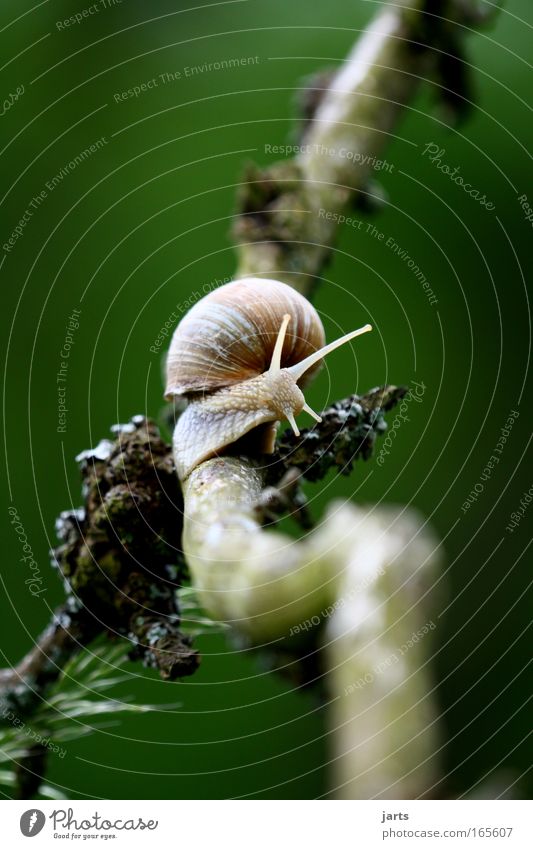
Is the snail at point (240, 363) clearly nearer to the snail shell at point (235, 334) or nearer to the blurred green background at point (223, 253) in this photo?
→ the snail shell at point (235, 334)

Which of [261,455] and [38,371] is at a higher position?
[38,371]

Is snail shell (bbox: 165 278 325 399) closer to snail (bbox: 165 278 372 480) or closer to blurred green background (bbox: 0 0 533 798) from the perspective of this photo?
snail (bbox: 165 278 372 480)

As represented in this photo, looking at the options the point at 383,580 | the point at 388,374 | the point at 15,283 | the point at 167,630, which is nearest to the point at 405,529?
the point at 383,580

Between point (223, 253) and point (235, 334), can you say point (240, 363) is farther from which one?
point (223, 253)

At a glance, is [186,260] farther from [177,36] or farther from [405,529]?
[405,529]
